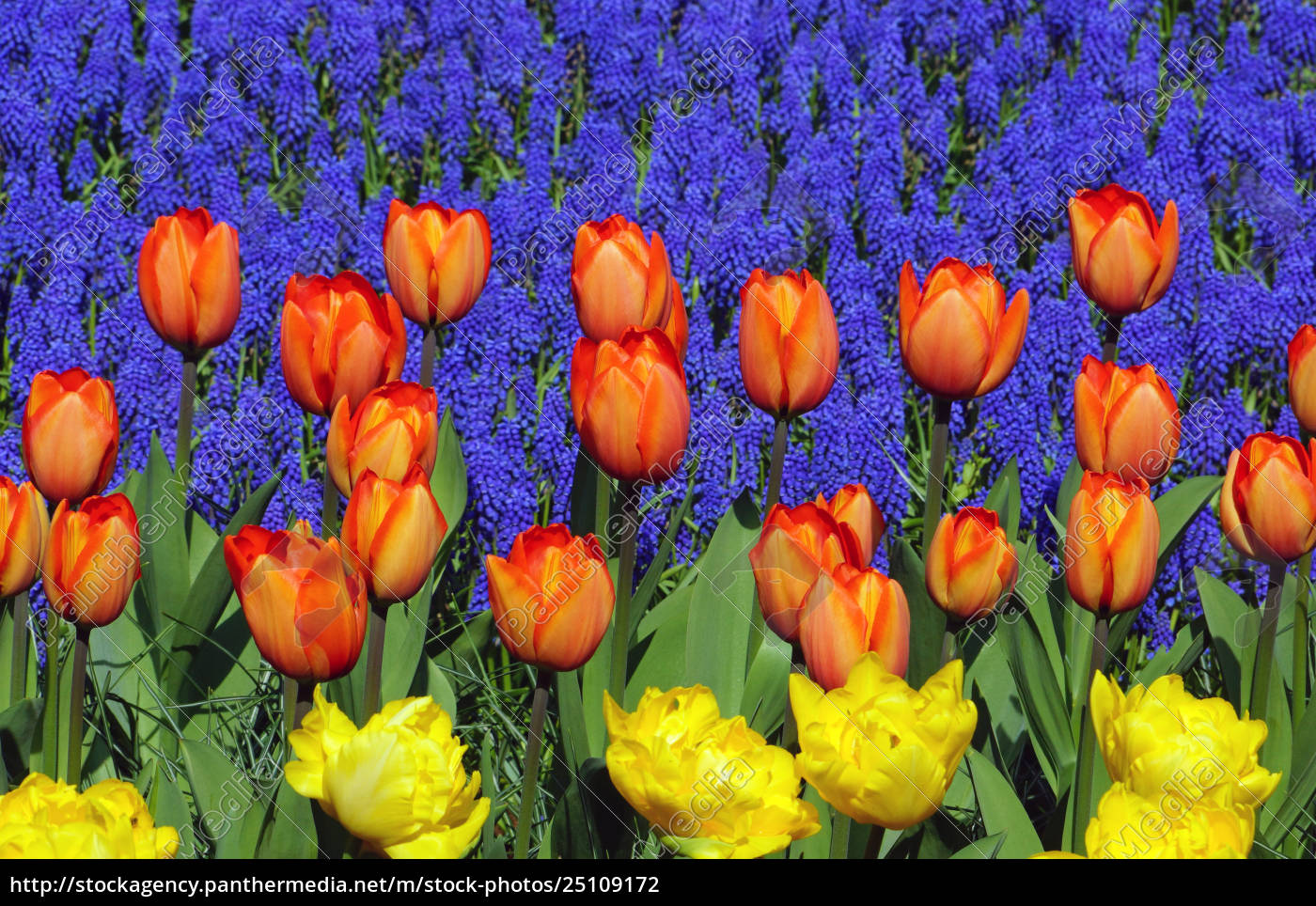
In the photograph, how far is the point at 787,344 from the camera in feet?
5.41

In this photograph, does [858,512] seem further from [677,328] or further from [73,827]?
[73,827]

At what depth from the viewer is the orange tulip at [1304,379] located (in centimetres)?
174

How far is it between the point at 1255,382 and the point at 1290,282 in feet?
0.81

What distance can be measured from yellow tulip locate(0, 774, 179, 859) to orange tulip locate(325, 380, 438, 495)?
1.39 feet

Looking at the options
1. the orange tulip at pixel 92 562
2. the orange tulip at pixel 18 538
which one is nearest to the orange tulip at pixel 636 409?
the orange tulip at pixel 92 562

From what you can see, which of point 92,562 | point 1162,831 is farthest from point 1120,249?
point 92,562

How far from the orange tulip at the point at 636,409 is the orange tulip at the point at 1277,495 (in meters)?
0.68

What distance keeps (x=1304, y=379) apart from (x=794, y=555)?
33.7 inches

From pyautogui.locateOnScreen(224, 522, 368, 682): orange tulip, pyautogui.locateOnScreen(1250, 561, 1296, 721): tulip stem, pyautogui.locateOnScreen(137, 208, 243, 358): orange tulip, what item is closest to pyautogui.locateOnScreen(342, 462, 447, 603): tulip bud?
pyautogui.locateOnScreen(224, 522, 368, 682): orange tulip

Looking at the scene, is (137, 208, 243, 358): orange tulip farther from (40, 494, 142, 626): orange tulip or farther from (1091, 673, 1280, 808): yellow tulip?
(1091, 673, 1280, 808): yellow tulip

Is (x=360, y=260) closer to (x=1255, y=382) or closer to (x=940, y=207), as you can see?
(x=940, y=207)

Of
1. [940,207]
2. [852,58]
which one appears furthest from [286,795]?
[852,58]

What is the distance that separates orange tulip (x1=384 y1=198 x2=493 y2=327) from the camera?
1823mm

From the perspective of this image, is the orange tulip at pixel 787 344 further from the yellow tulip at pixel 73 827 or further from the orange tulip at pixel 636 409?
the yellow tulip at pixel 73 827
